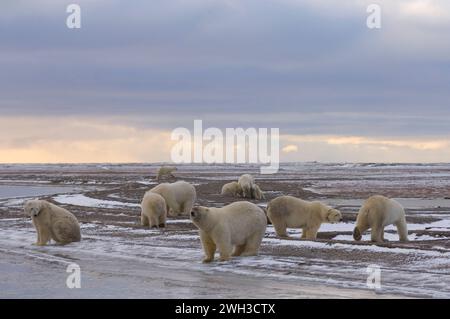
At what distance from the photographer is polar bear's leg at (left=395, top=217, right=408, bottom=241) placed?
56.4 feet

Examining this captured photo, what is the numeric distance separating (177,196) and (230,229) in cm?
1031

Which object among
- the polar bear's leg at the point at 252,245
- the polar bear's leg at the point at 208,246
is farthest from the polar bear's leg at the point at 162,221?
the polar bear's leg at the point at 208,246

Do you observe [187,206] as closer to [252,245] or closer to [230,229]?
[252,245]

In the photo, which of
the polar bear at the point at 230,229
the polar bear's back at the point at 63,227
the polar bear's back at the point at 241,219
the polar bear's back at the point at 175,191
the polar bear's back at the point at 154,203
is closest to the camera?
the polar bear at the point at 230,229

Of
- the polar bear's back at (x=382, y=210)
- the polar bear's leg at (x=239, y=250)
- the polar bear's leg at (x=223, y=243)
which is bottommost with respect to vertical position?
the polar bear's leg at (x=239, y=250)

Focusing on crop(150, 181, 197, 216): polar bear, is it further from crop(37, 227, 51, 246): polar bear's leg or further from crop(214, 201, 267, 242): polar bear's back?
crop(214, 201, 267, 242): polar bear's back

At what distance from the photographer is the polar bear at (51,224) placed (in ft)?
54.5

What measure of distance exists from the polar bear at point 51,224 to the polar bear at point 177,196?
6.90 meters

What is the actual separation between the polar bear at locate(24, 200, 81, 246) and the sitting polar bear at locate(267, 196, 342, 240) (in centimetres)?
477

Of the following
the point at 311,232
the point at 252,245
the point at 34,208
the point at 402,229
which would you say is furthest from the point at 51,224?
the point at 402,229

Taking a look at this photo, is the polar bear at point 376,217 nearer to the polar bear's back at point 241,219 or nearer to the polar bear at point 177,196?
the polar bear's back at point 241,219

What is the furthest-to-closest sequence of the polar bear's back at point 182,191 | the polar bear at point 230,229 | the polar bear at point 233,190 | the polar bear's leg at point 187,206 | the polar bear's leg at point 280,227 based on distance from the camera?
the polar bear at point 233,190
the polar bear's leg at point 187,206
the polar bear's back at point 182,191
the polar bear's leg at point 280,227
the polar bear at point 230,229

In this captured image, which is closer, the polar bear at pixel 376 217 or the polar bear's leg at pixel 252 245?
the polar bear's leg at pixel 252 245

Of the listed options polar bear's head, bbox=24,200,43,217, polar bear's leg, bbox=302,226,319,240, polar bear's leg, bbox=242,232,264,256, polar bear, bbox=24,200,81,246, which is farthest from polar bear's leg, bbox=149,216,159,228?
polar bear's leg, bbox=242,232,264,256
